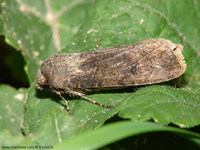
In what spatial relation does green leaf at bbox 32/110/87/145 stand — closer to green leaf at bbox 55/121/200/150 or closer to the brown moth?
green leaf at bbox 55/121/200/150

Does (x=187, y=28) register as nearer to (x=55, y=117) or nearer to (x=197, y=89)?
(x=197, y=89)

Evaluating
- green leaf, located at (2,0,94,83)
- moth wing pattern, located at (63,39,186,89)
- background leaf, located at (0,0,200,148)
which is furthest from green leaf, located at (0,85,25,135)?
moth wing pattern, located at (63,39,186,89)

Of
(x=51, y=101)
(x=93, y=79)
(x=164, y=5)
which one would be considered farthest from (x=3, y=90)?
(x=164, y=5)

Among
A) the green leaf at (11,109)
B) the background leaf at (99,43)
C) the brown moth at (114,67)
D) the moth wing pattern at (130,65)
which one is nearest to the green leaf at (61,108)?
the background leaf at (99,43)

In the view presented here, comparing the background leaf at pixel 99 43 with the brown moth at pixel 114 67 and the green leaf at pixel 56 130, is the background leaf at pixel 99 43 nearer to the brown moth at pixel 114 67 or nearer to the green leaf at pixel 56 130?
the green leaf at pixel 56 130

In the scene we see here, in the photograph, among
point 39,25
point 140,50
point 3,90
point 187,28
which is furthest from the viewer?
point 39,25

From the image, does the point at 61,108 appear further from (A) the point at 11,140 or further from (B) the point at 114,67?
(A) the point at 11,140

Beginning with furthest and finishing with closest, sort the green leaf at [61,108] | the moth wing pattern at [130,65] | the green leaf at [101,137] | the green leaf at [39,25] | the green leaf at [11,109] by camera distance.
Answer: the green leaf at [39,25] → the green leaf at [11,109] → the moth wing pattern at [130,65] → the green leaf at [61,108] → the green leaf at [101,137]

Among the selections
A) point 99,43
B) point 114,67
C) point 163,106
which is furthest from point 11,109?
point 163,106
